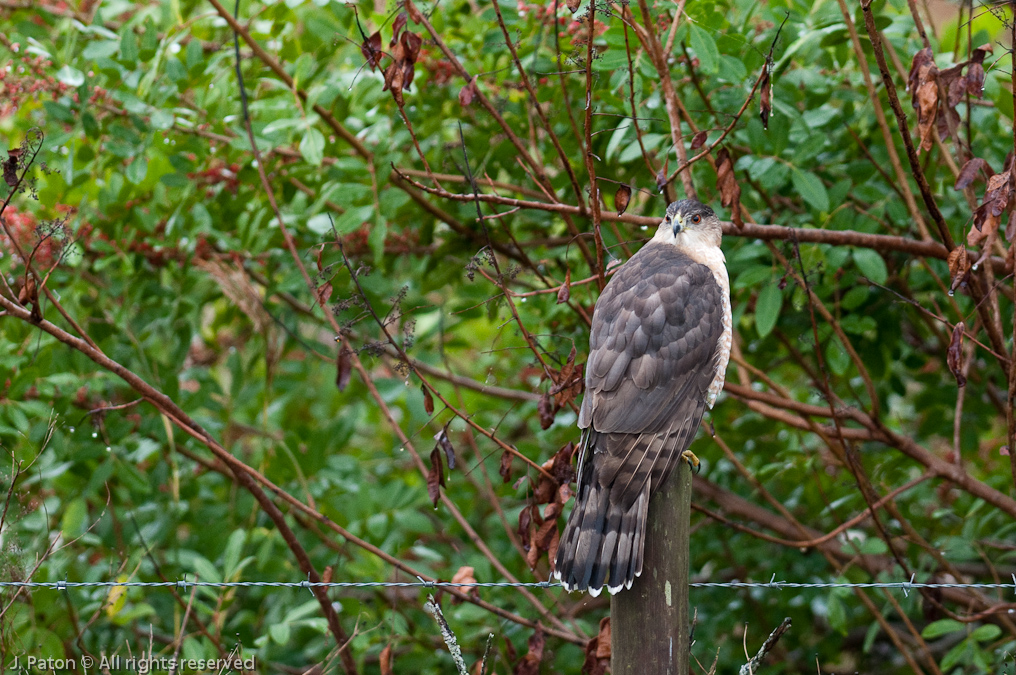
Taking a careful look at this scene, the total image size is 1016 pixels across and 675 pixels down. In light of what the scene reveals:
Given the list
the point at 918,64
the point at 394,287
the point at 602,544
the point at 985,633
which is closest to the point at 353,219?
the point at 394,287

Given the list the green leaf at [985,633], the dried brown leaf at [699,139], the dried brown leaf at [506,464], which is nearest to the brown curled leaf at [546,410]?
the dried brown leaf at [506,464]

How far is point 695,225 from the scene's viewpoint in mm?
3318

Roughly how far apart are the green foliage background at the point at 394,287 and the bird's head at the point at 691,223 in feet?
0.64

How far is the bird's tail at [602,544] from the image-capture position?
2.29 m

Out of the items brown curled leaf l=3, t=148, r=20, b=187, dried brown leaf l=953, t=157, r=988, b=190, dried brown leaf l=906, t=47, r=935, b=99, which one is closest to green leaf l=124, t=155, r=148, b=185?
brown curled leaf l=3, t=148, r=20, b=187

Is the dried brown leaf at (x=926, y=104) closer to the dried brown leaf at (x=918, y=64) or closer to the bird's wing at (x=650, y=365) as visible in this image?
the dried brown leaf at (x=918, y=64)

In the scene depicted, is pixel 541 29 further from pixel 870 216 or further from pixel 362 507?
pixel 362 507

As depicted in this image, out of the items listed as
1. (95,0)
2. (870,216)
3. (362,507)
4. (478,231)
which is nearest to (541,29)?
(478,231)

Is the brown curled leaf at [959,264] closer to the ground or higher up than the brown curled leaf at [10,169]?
higher up

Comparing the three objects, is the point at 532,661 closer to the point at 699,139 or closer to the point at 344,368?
the point at 344,368

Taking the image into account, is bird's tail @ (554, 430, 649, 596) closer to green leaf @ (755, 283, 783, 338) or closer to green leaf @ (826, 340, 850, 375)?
green leaf @ (755, 283, 783, 338)

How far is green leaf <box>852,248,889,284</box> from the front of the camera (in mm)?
3125

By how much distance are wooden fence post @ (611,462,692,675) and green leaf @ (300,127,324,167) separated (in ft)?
5.81

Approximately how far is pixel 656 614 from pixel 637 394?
0.65 m
